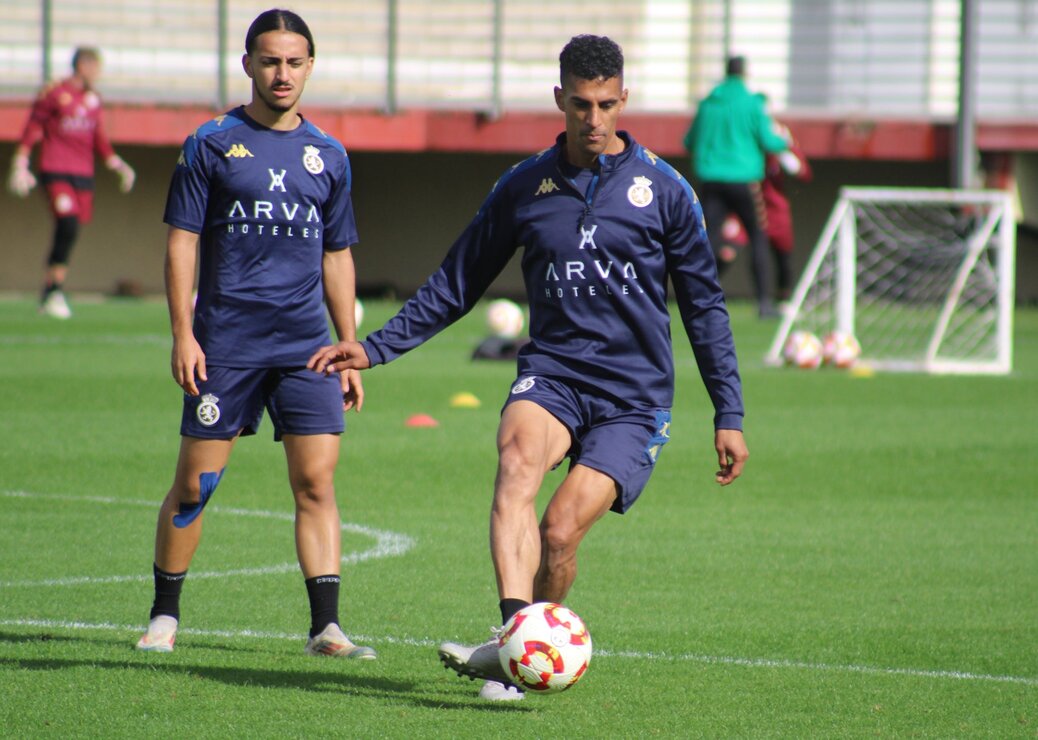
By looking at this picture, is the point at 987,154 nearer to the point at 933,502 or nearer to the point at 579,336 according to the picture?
the point at 933,502

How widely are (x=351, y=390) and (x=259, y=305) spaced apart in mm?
428

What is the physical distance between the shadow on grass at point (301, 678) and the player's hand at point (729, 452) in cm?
92

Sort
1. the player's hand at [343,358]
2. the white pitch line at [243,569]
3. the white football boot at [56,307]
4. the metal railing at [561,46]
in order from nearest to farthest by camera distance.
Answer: the player's hand at [343,358] < the white pitch line at [243,569] < the white football boot at [56,307] < the metal railing at [561,46]

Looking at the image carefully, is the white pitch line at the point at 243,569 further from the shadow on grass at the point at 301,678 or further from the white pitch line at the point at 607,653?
the shadow on grass at the point at 301,678

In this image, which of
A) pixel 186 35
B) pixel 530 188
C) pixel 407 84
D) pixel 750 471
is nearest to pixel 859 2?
pixel 407 84

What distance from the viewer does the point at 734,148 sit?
19.5 m

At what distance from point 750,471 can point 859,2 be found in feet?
61.9

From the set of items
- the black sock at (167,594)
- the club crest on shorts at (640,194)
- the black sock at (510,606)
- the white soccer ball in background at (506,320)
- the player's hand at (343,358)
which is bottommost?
the white soccer ball in background at (506,320)

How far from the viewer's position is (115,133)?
22.8m

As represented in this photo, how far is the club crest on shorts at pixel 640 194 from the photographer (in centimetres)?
541

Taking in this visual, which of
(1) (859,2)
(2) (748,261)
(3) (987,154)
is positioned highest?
(1) (859,2)

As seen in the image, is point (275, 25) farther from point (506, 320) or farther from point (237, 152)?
point (506, 320)

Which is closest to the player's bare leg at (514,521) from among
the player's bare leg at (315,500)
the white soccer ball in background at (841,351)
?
the player's bare leg at (315,500)

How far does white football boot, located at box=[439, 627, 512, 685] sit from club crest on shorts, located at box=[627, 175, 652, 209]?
1.37 meters
